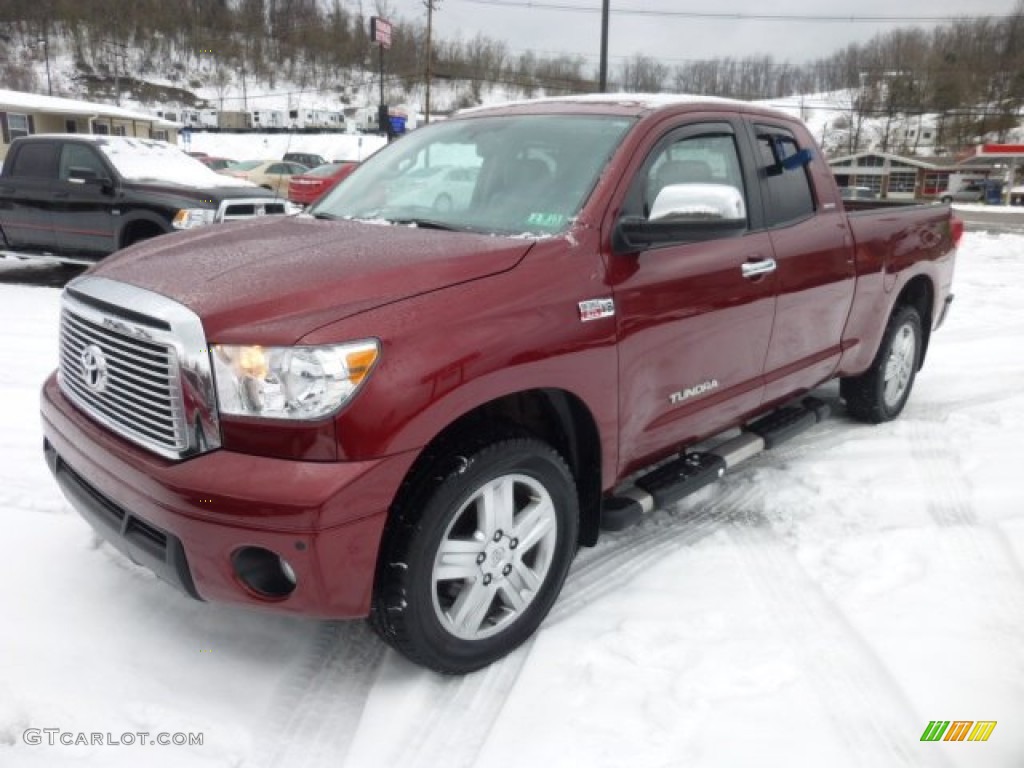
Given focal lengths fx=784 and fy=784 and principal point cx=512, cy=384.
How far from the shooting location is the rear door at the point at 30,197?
926 cm

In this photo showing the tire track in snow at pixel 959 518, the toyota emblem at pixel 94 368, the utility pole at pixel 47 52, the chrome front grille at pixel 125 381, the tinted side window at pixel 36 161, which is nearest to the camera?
the chrome front grille at pixel 125 381

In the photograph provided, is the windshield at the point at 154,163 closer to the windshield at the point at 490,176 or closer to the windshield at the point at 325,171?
the windshield at the point at 490,176

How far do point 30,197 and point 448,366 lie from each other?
30.5 feet

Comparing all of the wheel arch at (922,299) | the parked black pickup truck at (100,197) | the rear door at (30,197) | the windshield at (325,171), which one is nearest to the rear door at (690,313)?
the wheel arch at (922,299)

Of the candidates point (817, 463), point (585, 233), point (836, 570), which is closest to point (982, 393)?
point (817, 463)

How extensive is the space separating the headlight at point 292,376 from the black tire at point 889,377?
3674 mm

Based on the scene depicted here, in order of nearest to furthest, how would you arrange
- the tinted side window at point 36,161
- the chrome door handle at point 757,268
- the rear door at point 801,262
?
the chrome door handle at point 757,268 → the rear door at point 801,262 → the tinted side window at point 36,161

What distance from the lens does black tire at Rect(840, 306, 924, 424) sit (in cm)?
472

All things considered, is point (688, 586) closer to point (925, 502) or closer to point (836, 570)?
point (836, 570)

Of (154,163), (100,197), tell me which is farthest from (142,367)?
(154,163)

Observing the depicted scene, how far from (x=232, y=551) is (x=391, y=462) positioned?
0.48 m

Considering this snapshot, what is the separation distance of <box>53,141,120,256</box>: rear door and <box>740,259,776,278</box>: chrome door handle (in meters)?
7.80

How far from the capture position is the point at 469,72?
117312mm

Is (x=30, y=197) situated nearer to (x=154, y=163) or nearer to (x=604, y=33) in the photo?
(x=154, y=163)
